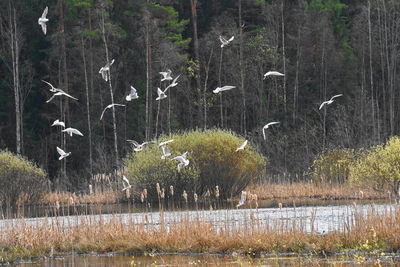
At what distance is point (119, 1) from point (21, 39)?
8.93 m

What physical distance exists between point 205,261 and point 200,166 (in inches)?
711

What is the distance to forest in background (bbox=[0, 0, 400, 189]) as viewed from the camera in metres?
53.8

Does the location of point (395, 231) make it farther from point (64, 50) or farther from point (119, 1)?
point (119, 1)

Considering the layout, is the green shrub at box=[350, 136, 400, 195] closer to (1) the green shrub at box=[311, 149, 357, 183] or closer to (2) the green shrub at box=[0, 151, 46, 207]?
(1) the green shrub at box=[311, 149, 357, 183]

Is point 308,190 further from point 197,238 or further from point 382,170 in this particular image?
point 197,238

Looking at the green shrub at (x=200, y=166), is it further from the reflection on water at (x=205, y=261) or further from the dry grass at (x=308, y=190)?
the reflection on water at (x=205, y=261)

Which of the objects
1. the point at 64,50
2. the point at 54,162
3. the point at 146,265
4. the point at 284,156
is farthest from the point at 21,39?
the point at 146,265

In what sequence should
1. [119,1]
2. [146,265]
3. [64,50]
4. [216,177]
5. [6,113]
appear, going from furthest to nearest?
[119,1] < [6,113] < [64,50] < [216,177] < [146,265]

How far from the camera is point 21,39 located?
53.6 metres

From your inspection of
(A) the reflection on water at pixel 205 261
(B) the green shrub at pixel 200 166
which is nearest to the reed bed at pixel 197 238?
(A) the reflection on water at pixel 205 261

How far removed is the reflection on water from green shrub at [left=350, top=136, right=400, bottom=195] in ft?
44.0

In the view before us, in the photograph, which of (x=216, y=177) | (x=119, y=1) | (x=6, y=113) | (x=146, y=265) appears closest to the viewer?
(x=146, y=265)

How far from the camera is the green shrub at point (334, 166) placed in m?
38.4

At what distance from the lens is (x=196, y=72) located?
6094 centimetres
